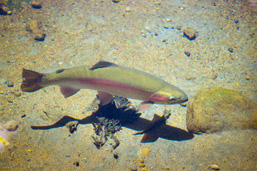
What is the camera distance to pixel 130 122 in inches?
163

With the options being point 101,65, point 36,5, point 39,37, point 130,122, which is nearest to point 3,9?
point 36,5

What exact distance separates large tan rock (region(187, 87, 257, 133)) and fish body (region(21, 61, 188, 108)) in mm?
943

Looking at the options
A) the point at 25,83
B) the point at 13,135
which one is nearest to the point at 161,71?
the point at 25,83

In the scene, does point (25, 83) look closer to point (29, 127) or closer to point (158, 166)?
point (29, 127)

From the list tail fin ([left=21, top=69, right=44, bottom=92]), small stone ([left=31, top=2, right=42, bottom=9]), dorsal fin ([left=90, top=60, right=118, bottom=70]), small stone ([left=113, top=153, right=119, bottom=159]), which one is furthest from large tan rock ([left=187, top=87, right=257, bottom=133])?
small stone ([left=31, top=2, right=42, bottom=9])

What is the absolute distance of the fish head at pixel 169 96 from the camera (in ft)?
10.2

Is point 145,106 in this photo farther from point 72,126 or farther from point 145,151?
point 72,126

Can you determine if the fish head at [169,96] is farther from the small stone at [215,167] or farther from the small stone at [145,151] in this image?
the small stone at [215,167]

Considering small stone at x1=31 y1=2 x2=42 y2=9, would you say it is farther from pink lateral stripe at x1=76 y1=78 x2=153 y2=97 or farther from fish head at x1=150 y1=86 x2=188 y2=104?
fish head at x1=150 y1=86 x2=188 y2=104

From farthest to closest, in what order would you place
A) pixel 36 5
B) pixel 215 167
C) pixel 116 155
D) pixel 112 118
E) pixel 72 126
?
pixel 36 5
pixel 112 118
pixel 72 126
pixel 116 155
pixel 215 167

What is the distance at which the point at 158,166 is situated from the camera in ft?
10.6

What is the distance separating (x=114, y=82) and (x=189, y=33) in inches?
192

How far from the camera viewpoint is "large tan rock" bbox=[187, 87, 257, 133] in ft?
11.9

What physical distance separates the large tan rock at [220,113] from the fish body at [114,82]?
0.94m
